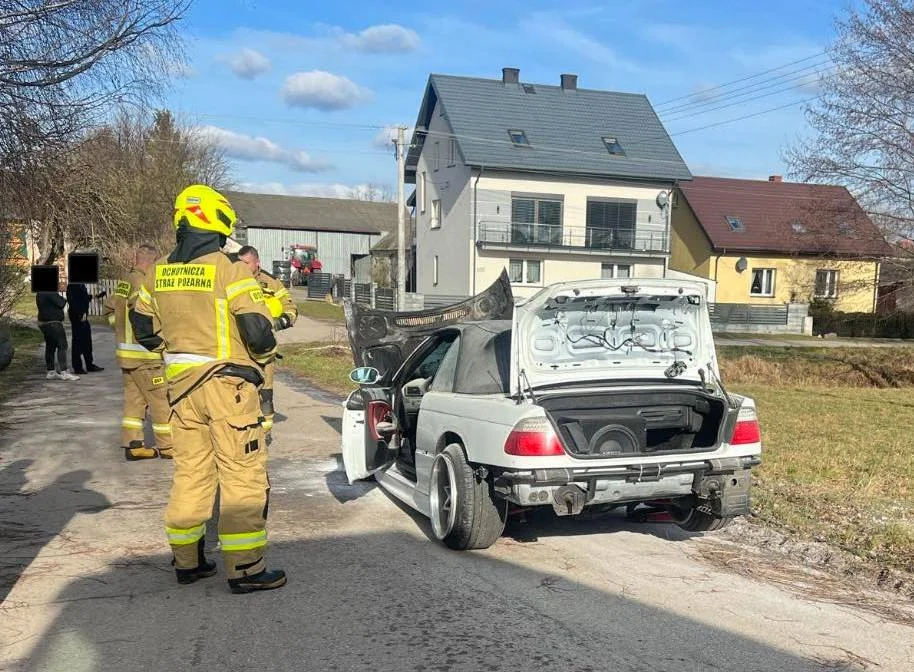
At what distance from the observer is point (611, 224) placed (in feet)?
133

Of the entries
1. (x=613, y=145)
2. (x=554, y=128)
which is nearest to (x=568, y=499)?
(x=554, y=128)

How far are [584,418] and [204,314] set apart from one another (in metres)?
2.35

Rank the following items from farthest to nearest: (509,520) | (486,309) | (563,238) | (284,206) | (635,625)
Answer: (284,206) < (563,238) < (486,309) < (509,520) < (635,625)

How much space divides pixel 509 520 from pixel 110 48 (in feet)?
18.9

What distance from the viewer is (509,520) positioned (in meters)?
5.41

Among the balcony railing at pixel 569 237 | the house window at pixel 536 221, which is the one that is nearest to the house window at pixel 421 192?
the balcony railing at pixel 569 237

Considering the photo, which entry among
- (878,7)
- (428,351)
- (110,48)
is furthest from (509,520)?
(878,7)

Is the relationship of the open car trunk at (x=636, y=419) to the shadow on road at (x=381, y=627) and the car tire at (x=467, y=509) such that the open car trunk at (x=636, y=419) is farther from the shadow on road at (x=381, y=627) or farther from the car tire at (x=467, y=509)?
the shadow on road at (x=381, y=627)

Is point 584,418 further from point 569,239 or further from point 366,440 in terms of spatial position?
point 569,239

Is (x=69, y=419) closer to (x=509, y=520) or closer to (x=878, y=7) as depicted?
(x=509, y=520)

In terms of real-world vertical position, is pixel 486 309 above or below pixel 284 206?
below

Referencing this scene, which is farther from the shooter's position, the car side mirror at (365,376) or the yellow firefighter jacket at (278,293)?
the yellow firefighter jacket at (278,293)

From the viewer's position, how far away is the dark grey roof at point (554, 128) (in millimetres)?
37969

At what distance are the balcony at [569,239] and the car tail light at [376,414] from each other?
1278 inches
